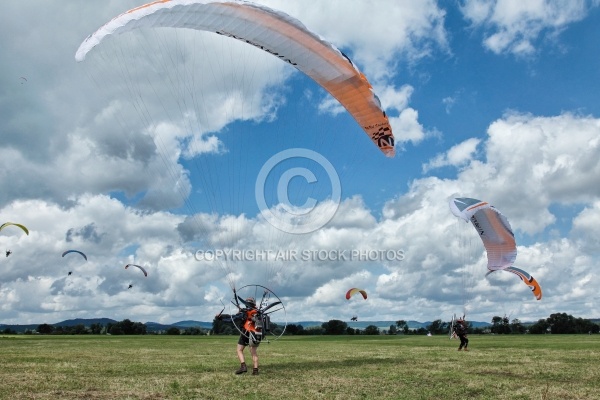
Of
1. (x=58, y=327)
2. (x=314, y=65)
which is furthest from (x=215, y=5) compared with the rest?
(x=58, y=327)

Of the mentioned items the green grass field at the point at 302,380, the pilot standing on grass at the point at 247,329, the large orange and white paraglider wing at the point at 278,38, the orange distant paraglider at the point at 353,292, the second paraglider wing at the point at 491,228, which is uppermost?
the large orange and white paraglider wing at the point at 278,38

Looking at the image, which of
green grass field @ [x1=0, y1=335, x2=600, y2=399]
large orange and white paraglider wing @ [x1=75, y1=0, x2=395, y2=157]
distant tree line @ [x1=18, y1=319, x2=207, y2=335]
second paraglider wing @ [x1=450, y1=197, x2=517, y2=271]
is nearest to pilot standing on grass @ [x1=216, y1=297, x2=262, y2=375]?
green grass field @ [x1=0, y1=335, x2=600, y2=399]

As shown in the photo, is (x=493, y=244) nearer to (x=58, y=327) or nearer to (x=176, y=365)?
(x=176, y=365)

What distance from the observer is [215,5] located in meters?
14.2

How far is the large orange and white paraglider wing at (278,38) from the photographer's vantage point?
13242mm

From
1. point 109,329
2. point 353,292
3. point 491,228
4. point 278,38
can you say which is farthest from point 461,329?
point 109,329

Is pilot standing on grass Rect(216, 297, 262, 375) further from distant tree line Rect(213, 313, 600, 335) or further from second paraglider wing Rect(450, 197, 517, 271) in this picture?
distant tree line Rect(213, 313, 600, 335)

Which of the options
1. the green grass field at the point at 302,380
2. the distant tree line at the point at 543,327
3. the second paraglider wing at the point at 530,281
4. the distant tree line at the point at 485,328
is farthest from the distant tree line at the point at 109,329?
the green grass field at the point at 302,380

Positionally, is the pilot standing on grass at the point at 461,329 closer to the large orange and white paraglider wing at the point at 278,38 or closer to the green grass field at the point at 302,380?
the green grass field at the point at 302,380

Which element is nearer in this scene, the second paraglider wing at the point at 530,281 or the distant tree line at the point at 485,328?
the second paraglider wing at the point at 530,281

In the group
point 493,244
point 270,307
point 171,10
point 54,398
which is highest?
point 171,10

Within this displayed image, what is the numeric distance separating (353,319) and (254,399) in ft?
187

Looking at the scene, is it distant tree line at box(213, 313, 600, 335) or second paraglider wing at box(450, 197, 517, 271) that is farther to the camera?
distant tree line at box(213, 313, 600, 335)

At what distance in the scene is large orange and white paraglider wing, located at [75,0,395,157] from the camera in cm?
1324
